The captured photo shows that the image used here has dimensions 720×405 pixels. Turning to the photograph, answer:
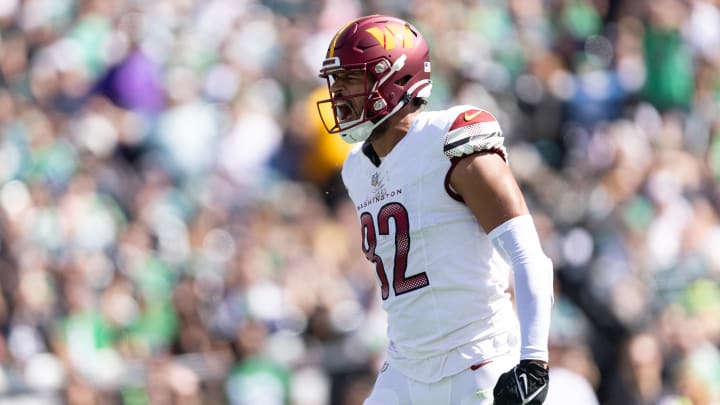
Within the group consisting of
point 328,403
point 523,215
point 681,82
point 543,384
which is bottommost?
point 328,403

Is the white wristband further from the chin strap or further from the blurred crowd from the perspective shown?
the blurred crowd

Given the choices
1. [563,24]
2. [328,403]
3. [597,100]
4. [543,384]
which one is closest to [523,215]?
[543,384]

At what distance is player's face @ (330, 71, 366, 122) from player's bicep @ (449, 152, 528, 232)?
498 mm

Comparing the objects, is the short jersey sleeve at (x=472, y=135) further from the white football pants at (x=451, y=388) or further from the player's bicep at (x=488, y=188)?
the white football pants at (x=451, y=388)

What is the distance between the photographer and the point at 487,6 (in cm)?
1268

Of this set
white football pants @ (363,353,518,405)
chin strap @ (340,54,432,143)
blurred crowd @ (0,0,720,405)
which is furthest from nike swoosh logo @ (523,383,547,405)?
blurred crowd @ (0,0,720,405)

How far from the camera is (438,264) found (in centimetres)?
446

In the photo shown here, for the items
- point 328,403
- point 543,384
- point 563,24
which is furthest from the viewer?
point 563,24

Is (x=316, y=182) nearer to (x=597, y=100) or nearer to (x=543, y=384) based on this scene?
(x=597, y=100)

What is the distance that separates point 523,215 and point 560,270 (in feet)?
17.2

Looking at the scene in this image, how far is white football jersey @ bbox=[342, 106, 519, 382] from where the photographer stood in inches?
174

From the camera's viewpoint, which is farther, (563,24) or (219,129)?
(563,24)

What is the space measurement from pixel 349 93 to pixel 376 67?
16 centimetres

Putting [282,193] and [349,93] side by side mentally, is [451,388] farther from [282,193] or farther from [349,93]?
[282,193]
